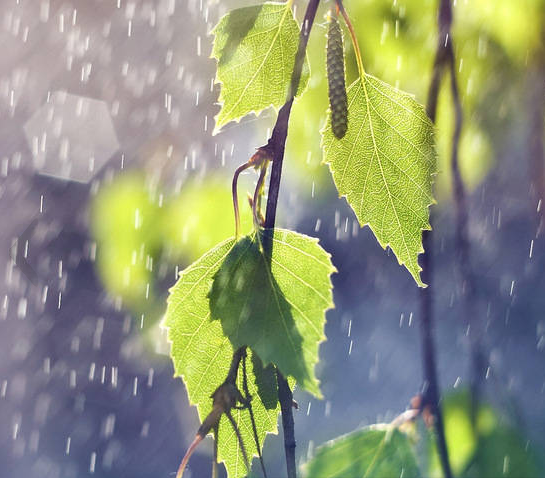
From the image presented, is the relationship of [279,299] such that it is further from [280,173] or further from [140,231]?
[140,231]

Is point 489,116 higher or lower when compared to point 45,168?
higher

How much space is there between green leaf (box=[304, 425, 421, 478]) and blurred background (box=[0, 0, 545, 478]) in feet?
0.16

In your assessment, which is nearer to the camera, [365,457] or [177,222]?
[365,457]

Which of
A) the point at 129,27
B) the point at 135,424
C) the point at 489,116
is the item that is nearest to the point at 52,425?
the point at 135,424

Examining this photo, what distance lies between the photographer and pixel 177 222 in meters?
0.36

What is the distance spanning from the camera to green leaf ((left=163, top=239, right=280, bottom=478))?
7.6 inches

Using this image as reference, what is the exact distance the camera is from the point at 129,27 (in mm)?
1148

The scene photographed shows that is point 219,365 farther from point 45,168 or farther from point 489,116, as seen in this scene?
point 45,168

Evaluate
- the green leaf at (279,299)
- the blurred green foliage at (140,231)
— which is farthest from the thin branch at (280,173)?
the blurred green foliage at (140,231)

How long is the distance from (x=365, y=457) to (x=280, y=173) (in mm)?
122

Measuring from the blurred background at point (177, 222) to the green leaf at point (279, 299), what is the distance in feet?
0.10

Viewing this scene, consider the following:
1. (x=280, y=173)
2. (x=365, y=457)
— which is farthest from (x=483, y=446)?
(x=280, y=173)

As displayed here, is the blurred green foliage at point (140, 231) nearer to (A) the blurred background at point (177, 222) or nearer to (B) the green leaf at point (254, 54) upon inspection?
(A) the blurred background at point (177, 222)

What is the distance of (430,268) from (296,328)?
111 millimetres
